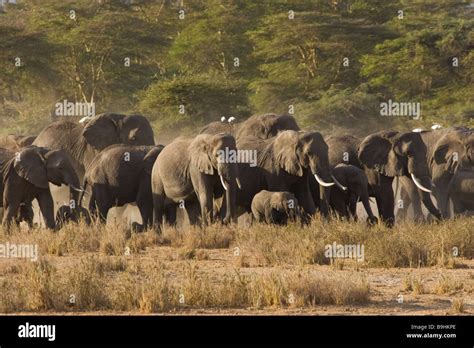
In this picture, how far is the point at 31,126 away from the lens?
46188 mm

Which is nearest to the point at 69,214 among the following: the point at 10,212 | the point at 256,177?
the point at 10,212

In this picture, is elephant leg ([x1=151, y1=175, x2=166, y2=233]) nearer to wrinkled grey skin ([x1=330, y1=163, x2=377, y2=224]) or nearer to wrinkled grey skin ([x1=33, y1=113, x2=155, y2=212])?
wrinkled grey skin ([x1=330, y1=163, x2=377, y2=224])

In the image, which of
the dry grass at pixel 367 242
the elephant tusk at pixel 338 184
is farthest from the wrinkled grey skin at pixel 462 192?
the dry grass at pixel 367 242

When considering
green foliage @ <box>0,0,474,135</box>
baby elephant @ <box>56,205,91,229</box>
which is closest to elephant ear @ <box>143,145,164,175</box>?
baby elephant @ <box>56,205,91,229</box>

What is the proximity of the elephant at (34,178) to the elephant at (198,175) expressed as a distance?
5.28ft

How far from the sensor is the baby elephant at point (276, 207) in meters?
18.0

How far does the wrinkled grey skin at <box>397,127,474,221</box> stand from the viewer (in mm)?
21375

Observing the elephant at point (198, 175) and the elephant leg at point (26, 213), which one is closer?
the elephant at point (198, 175)

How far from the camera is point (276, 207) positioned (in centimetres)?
1817

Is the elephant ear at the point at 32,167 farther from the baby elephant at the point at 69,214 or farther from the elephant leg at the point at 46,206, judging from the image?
the baby elephant at the point at 69,214

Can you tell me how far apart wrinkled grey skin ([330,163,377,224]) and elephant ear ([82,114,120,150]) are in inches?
239

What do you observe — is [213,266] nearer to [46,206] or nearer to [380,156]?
[46,206]
